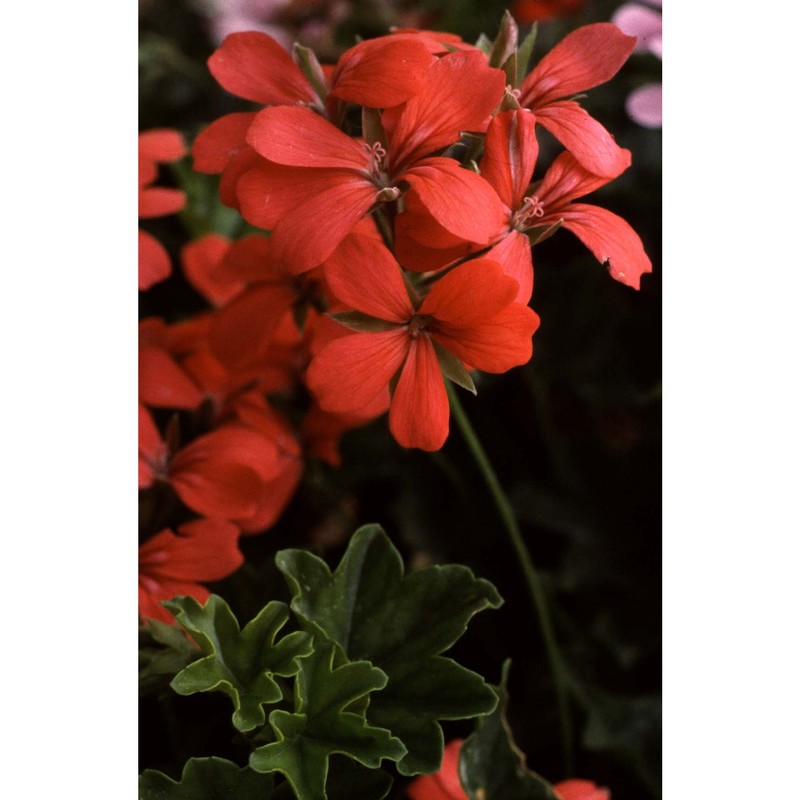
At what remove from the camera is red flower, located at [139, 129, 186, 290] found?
74cm

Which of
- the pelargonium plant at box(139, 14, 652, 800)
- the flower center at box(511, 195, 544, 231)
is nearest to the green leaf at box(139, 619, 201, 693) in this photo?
the pelargonium plant at box(139, 14, 652, 800)

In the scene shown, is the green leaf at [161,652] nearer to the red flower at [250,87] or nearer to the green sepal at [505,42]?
the red flower at [250,87]

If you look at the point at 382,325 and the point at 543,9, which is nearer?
the point at 382,325

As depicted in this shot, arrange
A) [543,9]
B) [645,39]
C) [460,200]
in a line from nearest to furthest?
1. [460,200]
2. [645,39]
3. [543,9]

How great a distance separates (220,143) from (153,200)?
156mm

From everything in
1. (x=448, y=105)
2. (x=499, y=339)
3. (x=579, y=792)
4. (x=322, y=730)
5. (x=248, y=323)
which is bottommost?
(x=579, y=792)

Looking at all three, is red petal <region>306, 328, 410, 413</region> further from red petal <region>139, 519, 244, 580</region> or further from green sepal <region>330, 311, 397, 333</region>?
red petal <region>139, 519, 244, 580</region>

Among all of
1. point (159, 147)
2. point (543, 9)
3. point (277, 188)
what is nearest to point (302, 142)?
point (277, 188)

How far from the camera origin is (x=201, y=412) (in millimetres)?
798

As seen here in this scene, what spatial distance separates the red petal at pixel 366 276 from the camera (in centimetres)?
57

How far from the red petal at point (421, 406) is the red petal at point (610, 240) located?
0.11m

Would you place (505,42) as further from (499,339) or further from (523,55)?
(499,339)

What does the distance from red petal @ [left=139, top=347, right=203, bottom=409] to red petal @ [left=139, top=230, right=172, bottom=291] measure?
6 centimetres

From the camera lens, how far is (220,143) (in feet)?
2.16
